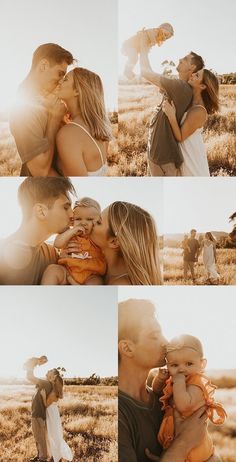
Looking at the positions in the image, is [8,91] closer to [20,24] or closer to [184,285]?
[20,24]

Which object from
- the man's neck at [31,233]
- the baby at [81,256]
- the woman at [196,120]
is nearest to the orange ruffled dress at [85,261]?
the baby at [81,256]

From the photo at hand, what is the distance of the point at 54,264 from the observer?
8.46 ft

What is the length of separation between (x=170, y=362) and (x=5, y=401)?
666 millimetres

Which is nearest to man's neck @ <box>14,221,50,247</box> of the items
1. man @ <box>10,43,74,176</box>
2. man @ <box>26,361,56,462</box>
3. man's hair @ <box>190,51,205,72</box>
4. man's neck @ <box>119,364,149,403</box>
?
man @ <box>10,43,74,176</box>

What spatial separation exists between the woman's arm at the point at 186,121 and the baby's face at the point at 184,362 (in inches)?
32.8

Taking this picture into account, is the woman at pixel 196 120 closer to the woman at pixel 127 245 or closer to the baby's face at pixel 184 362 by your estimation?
the woman at pixel 127 245

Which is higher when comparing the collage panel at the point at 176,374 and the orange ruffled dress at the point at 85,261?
the orange ruffled dress at the point at 85,261

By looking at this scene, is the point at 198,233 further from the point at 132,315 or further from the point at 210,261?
the point at 132,315

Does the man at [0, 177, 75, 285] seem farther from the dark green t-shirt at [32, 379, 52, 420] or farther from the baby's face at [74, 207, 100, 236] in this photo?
the dark green t-shirt at [32, 379, 52, 420]

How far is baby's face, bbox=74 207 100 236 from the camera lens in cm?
258

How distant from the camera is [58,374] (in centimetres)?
259

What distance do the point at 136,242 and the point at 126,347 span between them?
1.35 feet

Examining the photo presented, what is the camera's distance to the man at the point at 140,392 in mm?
2531

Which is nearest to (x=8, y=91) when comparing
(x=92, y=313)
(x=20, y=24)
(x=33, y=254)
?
(x=20, y=24)
